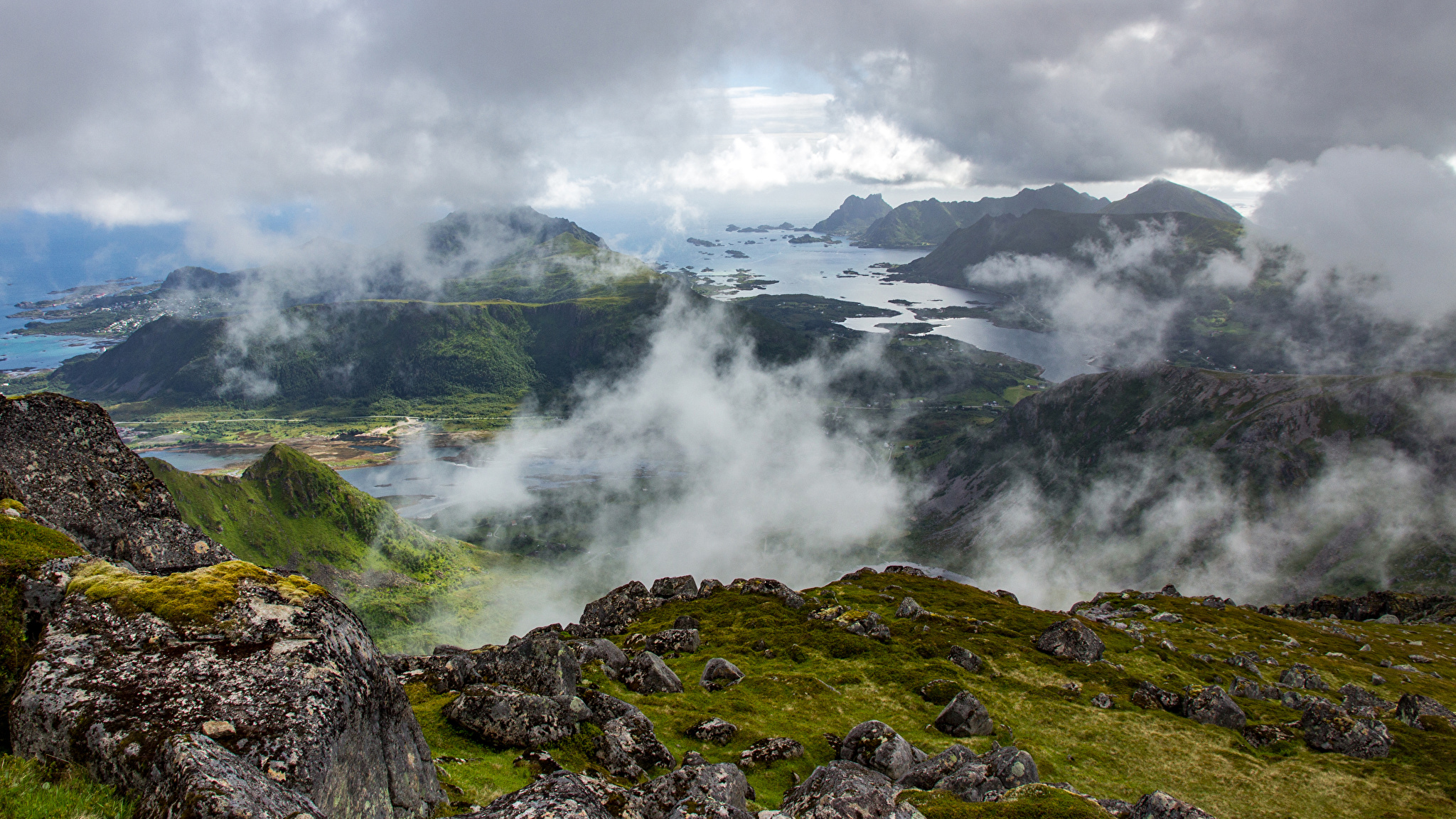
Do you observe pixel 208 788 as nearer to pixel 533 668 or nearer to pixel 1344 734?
pixel 533 668

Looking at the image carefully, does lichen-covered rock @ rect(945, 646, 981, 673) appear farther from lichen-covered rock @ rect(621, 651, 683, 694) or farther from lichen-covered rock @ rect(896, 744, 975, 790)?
lichen-covered rock @ rect(896, 744, 975, 790)

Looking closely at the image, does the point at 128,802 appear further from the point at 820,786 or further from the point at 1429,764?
the point at 1429,764

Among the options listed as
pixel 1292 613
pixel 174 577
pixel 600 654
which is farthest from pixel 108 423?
pixel 1292 613

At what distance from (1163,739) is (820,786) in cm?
4209

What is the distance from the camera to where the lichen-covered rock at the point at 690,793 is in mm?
26406

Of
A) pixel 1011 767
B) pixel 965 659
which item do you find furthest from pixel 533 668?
pixel 965 659

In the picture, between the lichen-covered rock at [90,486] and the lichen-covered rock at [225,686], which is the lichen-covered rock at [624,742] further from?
the lichen-covered rock at [90,486]

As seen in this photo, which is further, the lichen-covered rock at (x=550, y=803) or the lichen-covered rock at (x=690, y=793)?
the lichen-covered rock at (x=690, y=793)

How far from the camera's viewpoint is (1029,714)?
60.2 meters

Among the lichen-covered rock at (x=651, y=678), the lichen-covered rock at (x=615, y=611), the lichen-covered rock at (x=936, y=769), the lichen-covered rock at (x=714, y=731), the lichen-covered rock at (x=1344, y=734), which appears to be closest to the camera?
the lichen-covered rock at (x=936, y=769)

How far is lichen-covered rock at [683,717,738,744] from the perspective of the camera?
44.2 m

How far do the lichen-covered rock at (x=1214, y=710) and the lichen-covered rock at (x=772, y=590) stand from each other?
51892 millimetres

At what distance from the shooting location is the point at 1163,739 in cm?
5469

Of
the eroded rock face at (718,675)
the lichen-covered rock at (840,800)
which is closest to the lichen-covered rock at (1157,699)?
the eroded rock face at (718,675)
